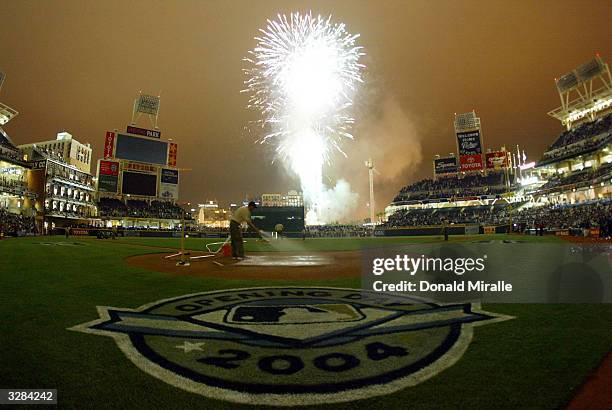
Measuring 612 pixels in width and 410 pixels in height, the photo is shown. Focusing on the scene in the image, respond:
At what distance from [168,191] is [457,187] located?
73234 millimetres

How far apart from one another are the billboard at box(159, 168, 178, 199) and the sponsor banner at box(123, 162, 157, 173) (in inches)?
90.5

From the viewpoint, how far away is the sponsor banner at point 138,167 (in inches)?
2797

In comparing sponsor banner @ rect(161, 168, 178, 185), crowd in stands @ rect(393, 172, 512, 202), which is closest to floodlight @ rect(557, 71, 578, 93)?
crowd in stands @ rect(393, 172, 512, 202)

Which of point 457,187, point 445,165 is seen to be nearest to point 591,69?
point 445,165

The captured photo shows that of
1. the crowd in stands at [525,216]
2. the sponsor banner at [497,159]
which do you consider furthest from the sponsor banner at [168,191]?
the sponsor banner at [497,159]

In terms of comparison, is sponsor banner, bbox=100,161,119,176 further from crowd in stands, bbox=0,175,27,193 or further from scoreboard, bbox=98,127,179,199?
crowd in stands, bbox=0,175,27,193

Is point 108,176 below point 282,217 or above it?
above

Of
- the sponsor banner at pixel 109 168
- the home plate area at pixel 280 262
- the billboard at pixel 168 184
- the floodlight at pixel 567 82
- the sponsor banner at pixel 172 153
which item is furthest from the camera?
the sponsor banner at pixel 172 153

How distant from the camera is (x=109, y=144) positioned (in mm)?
69062

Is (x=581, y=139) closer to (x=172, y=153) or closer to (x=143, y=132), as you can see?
(x=172, y=153)

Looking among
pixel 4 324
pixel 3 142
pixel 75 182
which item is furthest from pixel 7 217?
pixel 4 324

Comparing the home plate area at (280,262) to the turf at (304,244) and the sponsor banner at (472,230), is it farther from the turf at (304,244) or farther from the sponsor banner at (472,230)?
the sponsor banner at (472,230)

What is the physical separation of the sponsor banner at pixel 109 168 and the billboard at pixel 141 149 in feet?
7.06

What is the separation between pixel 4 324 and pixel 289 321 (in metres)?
3.93
